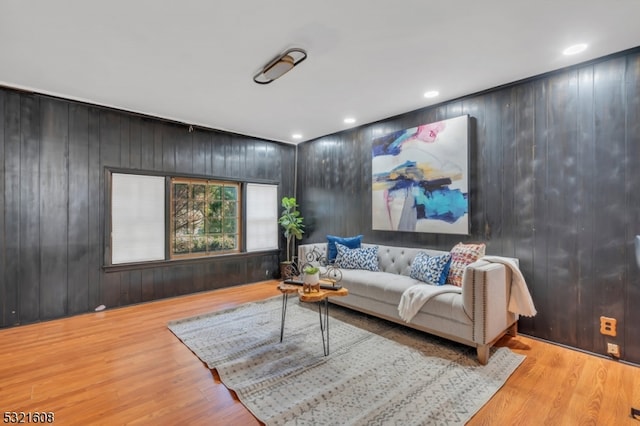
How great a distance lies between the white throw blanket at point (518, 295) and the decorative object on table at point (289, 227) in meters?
3.21

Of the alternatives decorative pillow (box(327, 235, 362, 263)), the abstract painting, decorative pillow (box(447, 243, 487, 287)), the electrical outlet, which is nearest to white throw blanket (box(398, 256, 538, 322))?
decorative pillow (box(447, 243, 487, 287))

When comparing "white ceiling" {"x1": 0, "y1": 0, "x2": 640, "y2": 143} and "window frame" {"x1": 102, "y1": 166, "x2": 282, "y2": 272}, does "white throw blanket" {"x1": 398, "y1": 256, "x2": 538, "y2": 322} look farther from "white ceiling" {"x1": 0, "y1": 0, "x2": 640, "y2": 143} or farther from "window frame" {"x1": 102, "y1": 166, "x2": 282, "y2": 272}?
"window frame" {"x1": 102, "y1": 166, "x2": 282, "y2": 272}

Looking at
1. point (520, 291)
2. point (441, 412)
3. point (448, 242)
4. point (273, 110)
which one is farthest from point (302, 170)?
point (441, 412)

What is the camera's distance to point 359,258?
3.83 metres

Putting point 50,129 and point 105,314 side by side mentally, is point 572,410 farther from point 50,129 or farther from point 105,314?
point 50,129

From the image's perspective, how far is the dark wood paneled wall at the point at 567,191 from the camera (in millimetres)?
2387

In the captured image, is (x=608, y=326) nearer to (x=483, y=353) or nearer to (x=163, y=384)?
(x=483, y=353)

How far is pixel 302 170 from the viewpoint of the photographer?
564 cm

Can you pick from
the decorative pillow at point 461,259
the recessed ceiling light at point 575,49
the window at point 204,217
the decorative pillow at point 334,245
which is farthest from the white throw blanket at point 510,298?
the window at point 204,217

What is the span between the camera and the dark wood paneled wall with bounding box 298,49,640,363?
2387mm

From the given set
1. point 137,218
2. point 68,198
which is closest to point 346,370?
point 137,218

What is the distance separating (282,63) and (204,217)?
3007mm

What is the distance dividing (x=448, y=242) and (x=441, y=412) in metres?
2.06

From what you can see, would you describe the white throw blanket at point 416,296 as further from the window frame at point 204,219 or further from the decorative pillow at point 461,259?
the window frame at point 204,219
